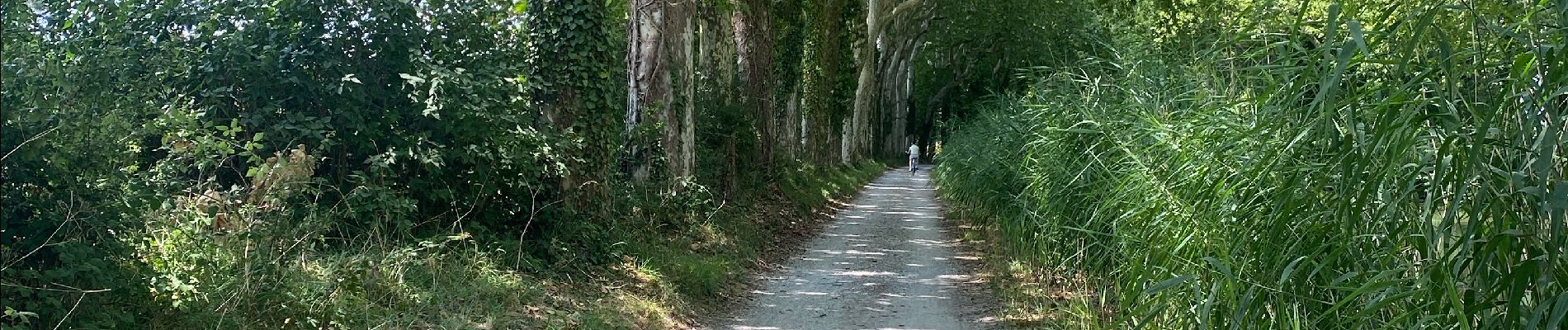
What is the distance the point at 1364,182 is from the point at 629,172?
9863mm

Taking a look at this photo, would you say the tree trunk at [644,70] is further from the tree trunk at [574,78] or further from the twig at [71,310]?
the twig at [71,310]

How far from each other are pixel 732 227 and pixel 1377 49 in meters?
9.60

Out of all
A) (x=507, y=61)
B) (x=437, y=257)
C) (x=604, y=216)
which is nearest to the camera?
(x=437, y=257)

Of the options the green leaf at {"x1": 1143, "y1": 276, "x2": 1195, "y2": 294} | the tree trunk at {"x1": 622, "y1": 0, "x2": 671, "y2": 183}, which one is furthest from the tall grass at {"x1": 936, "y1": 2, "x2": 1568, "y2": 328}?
the tree trunk at {"x1": 622, "y1": 0, "x2": 671, "y2": 183}

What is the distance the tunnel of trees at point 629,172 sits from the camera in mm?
3701

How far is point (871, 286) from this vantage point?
409 inches

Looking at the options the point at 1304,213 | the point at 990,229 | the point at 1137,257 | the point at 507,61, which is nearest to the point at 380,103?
the point at 507,61

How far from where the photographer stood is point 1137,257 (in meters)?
5.98

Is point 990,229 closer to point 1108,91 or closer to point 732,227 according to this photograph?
point 732,227

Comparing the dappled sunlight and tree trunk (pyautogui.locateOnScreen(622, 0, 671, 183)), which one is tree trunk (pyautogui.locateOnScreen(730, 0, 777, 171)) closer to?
the dappled sunlight

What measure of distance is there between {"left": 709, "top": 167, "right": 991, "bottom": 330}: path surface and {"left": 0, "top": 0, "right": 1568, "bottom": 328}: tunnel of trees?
450mm

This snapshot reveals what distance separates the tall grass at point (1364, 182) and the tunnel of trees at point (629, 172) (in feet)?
0.06

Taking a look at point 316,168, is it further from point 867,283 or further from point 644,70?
point 644,70

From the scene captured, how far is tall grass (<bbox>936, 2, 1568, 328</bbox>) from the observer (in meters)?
3.35
